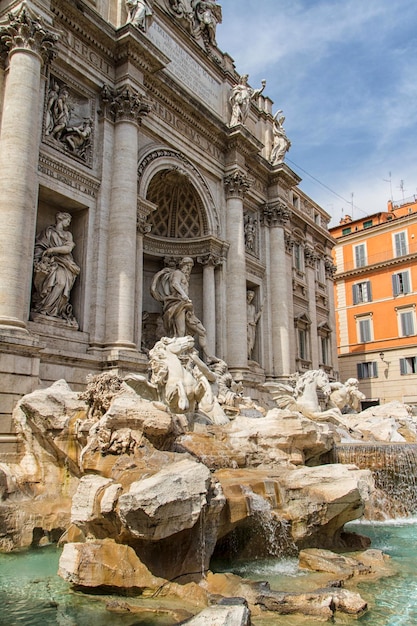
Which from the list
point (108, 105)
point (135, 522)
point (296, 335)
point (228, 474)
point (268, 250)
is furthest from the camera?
point (296, 335)

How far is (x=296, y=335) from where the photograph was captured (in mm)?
23594

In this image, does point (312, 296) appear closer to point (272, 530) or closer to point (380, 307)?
point (380, 307)

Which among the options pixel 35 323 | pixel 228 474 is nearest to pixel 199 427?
pixel 228 474

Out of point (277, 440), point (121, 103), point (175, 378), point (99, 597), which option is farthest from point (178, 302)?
point (99, 597)

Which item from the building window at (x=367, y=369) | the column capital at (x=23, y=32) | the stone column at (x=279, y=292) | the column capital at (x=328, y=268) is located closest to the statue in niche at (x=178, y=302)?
the stone column at (x=279, y=292)

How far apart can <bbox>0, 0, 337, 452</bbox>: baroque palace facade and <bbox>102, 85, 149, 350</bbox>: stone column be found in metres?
0.03

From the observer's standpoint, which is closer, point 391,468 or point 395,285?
point 391,468

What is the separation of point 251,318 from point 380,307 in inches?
536

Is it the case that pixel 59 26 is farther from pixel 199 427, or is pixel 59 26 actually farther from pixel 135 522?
pixel 135 522

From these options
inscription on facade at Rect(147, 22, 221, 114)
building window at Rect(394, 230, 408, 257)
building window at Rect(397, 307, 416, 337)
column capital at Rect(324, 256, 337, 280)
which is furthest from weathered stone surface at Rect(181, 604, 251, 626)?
building window at Rect(394, 230, 408, 257)

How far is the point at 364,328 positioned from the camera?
103 ft

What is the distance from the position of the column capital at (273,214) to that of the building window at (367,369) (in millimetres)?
12843

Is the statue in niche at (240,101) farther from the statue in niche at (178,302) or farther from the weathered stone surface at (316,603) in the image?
the weathered stone surface at (316,603)

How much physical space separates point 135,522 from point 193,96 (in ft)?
48.0
